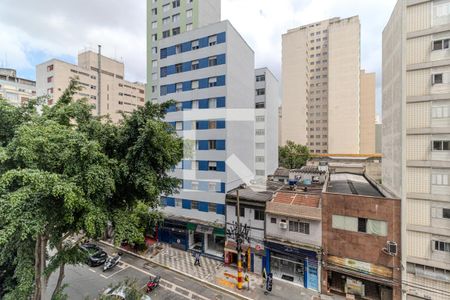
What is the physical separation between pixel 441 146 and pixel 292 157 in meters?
31.9

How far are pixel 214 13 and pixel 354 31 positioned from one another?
51765 millimetres

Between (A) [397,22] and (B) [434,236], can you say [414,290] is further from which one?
(A) [397,22]

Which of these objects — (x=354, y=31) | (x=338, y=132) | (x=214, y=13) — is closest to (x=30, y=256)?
(x=214, y=13)

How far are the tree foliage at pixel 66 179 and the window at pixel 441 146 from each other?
50.9ft

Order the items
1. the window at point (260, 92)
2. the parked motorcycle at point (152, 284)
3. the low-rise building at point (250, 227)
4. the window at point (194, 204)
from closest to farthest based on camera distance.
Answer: the parked motorcycle at point (152, 284)
the low-rise building at point (250, 227)
the window at point (194, 204)
the window at point (260, 92)

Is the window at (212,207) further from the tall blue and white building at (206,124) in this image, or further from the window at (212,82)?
the window at (212,82)

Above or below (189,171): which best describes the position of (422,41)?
above

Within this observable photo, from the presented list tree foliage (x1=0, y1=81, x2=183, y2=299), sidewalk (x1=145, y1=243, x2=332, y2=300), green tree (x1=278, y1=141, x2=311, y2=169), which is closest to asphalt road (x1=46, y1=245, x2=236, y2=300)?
sidewalk (x1=145, y1=243, x2=332, y2=300)

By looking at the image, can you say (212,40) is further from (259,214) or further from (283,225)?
(283,225)

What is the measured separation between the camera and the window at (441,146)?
12.6 metres

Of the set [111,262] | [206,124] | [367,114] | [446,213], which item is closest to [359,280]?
[446,213]

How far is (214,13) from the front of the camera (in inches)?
1140

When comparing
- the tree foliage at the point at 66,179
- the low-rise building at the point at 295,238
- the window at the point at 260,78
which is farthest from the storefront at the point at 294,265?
the window at the point at 260,78

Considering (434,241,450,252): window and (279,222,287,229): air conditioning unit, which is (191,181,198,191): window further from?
(434,241,450,252): window
